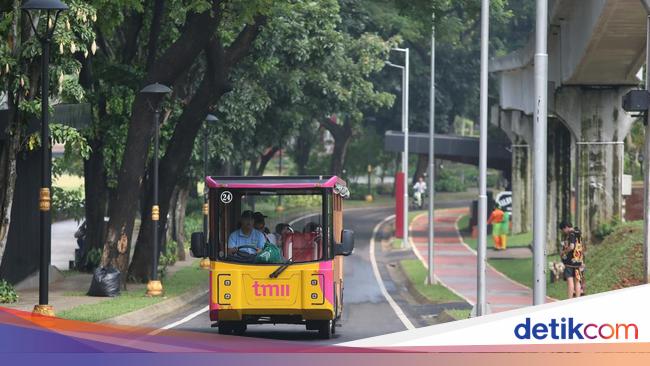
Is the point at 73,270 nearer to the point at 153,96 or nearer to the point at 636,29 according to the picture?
the point at 153,96

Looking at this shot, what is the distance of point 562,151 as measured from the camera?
2265 inches

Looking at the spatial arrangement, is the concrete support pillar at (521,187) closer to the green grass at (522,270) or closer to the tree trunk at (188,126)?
the green grass at (522,270)

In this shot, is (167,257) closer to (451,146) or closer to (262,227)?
(262,227)

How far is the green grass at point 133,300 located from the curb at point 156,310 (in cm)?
15

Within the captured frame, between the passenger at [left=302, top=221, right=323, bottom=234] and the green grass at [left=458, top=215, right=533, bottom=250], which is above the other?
the passenger at [left=302, top=221, right=323, bottom=234]

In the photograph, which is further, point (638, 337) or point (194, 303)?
point (194, 303)

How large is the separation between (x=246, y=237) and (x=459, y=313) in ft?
30.4

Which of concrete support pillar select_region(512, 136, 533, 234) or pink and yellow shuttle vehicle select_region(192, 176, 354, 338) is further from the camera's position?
concrete support pillar select_region(512, 136, 533, 234)

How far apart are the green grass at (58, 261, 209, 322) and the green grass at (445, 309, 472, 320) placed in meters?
6.94

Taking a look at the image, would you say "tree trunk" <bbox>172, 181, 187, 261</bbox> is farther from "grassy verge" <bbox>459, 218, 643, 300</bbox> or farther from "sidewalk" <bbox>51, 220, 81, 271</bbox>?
"grassy verge" <bbox>459, 218, 643, 300</bbox>

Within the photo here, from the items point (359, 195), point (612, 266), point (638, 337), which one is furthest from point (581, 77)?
point (359, 195)

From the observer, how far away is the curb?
95.1 ft

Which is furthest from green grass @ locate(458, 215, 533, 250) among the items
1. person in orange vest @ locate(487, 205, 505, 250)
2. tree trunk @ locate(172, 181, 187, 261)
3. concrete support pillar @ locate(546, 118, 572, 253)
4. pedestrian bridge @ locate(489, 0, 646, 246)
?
tree trunk @ locate(172, 181, 187, 261)

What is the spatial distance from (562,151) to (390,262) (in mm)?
8470
